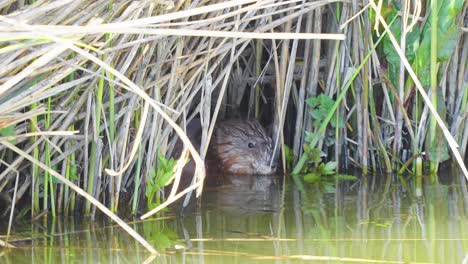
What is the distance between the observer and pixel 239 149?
5.71m

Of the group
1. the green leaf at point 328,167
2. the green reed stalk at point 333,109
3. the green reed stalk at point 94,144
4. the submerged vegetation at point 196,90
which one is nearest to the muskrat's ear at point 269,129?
the submerged vegetation at point 196,90

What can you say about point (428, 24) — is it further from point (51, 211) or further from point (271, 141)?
point (51, 211)

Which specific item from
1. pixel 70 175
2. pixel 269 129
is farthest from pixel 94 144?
pixel 269 129

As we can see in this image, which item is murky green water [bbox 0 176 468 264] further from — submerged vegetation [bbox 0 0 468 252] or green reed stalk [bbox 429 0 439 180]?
green reed stalk [bbox 429 0 439 180]

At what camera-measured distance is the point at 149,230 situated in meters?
3.84

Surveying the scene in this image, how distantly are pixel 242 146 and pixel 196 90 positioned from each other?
157 cm

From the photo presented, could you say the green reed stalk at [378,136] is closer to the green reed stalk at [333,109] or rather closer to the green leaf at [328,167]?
the green reed stalk at [333,109]

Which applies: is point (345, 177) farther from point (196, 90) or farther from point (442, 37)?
point (196, 90)

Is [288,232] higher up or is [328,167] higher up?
[328,167]

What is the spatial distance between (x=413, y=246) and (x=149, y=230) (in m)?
1.06

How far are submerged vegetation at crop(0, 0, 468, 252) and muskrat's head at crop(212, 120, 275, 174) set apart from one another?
131 millimetres

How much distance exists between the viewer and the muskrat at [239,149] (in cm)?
550

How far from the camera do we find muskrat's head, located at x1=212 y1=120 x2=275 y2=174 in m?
5.52

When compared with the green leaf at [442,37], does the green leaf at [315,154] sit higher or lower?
lower
